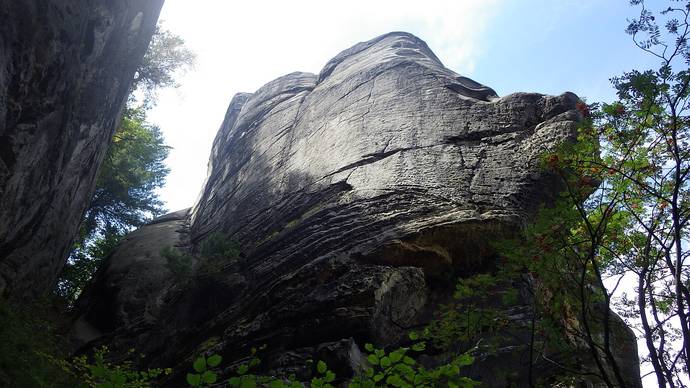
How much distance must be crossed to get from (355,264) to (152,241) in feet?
30.0

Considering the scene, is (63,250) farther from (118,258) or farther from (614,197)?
(614,197)

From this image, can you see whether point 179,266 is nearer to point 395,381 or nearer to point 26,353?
point 26,353

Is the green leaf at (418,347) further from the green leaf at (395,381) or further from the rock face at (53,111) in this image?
the rock face at (53,111)

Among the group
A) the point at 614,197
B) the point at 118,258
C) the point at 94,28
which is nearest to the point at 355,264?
the point at 614,197

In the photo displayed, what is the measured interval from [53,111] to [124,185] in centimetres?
1277

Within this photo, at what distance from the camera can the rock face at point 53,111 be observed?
7070 mm

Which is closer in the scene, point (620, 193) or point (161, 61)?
point (620, 193)

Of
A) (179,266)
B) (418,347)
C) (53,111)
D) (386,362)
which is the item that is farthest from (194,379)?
(179,266)

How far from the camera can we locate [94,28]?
8.52 metres

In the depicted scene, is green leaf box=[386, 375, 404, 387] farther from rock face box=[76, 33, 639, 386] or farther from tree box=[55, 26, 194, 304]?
tree box=[55, 26, 194, 304]

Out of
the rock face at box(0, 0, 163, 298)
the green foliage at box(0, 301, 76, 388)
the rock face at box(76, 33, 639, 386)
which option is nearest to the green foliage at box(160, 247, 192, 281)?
the rock face at box(76, 33, 639, 386)

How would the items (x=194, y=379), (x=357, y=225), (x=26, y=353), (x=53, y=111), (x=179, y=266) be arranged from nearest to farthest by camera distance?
(x=194, y=379) < (x=26, y=353) < (x=53, y=111) < (x=357, y=225) < (x=179, y=266)

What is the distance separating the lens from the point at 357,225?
10.0 meters

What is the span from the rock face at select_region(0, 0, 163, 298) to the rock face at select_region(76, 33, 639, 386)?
2.69 meters
